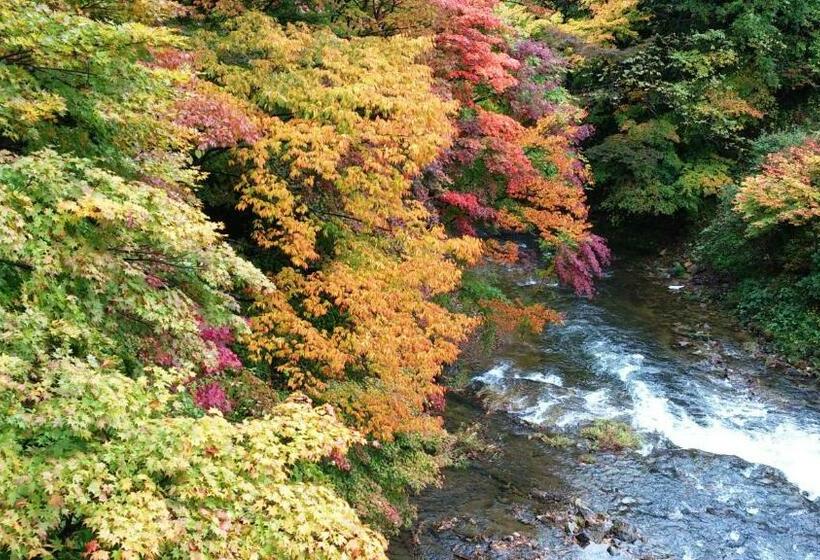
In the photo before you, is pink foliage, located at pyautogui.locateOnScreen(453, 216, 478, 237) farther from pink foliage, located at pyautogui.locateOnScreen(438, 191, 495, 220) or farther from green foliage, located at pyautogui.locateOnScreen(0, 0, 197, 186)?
green foliage, located at pyautogui.locateOnScreen(0, 0, 197, 186)

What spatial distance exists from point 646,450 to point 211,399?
882 centimetres

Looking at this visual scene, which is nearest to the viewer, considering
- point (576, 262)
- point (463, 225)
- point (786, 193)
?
point (576, 262)

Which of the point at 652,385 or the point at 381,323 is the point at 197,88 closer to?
the point at 381,323

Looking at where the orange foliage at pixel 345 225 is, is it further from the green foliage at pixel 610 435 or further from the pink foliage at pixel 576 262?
the green foliage at pixel 610 435

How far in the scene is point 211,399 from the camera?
20.1 feet

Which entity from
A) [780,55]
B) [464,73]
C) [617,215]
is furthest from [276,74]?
[780,55]

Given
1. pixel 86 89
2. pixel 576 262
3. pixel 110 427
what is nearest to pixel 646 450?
pixel 576 262

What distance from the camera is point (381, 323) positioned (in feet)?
25.5

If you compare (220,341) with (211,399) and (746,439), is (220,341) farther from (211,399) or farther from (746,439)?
(746,439)

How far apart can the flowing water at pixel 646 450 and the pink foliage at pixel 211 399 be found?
4.10 metres

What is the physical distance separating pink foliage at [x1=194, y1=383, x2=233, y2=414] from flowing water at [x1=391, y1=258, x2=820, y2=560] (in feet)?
13.4

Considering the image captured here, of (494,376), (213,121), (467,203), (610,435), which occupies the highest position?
(213,121)

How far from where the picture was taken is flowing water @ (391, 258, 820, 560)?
31.4ft

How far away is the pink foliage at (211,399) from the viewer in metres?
6.09
